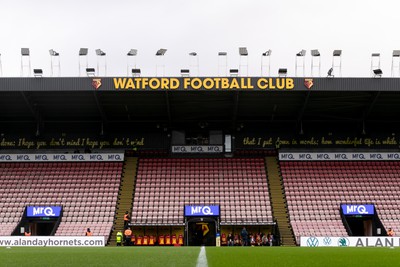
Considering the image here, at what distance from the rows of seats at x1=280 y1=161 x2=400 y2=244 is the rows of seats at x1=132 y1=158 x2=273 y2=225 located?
6.80 feet

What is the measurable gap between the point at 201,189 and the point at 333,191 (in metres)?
9.35

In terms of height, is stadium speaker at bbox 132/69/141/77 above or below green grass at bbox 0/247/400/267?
above

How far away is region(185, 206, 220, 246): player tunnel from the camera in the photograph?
36.8m

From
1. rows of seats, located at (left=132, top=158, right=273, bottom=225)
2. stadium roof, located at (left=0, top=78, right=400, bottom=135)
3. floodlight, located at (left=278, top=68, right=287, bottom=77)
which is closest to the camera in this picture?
rows of seats, located at (left=132, top=158, right=273, bottom=225)

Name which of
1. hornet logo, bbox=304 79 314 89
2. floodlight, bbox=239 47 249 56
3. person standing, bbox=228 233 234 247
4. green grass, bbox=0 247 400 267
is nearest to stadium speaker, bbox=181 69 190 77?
floodlight, bbox=239 47 249 56

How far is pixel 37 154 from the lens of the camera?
43094mm

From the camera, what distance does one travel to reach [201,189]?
3994 centimetres

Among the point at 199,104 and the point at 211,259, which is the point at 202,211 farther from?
the point at 211,259

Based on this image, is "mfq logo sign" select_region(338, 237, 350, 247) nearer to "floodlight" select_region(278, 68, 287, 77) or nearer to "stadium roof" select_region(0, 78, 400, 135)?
"stadium roof" select_region(0, 78, 400, 135)

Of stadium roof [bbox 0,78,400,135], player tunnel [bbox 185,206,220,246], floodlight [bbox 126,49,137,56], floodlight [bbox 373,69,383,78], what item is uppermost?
floodlight [bbox 126,49,137,56]

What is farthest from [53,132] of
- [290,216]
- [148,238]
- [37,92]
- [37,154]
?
[290,216]

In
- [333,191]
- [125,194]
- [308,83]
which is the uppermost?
[308,83]

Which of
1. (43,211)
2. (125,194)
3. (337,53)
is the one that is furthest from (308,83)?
(43,211)

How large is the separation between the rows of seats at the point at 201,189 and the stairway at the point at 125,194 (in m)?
0.45
